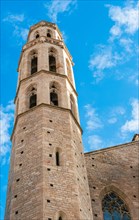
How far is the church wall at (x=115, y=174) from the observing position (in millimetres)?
14913

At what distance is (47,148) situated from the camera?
13.9 metres

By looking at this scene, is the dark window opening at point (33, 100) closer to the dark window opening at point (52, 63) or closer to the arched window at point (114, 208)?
the dark window opening at point (52, 63)

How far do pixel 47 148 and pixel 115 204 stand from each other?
363 cm

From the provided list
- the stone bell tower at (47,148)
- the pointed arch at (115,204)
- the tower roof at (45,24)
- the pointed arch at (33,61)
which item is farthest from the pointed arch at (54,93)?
the tower roof at (45,24)

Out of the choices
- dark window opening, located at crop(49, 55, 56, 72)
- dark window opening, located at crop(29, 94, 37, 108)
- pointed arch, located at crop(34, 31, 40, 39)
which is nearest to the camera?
dark window opening, located at crop(29, 94, 37, 108)

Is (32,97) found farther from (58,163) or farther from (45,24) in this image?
(45,24)

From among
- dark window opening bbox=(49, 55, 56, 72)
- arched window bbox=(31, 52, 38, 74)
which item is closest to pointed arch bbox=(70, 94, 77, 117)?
Answer: dark window opening bbox=(49, 55, 56, 72)

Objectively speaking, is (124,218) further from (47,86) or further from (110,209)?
(47,86)

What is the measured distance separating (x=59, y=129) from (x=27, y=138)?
1309 millimetres

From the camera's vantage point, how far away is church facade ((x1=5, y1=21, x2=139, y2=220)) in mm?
12250

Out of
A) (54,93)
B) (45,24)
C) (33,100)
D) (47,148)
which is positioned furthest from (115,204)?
(45,24)

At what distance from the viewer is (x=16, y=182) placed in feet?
43.6

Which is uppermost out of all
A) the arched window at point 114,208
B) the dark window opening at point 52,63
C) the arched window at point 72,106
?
the dark window opening at point 52,63

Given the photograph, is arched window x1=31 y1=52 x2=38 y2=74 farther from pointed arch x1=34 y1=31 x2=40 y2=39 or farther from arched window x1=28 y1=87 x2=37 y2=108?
pointed arch x1=34 y1=31 x2=40 y2=39
